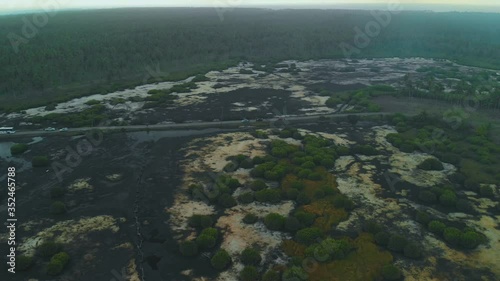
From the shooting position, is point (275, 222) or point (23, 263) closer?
point (23, 263)

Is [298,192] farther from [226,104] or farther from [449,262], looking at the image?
[226,104]

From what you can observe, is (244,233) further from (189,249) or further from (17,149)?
(17,149)

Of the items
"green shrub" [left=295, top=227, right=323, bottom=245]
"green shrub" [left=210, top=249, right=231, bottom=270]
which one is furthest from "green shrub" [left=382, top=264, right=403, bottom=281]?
"green shrub" [left=210, top=249, right=231, bottom=270]

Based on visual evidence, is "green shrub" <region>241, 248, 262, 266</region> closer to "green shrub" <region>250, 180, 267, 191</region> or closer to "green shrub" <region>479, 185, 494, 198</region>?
"green shrub" <region>250, 180, 267, 191</region>

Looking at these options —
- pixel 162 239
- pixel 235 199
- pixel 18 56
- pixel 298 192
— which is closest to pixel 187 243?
pixel 162 239

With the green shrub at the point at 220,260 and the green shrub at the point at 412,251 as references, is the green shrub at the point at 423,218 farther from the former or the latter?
the green shrub at the point at 220,260

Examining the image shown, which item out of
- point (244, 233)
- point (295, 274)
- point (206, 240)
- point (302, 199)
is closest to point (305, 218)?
point (302, 199)
